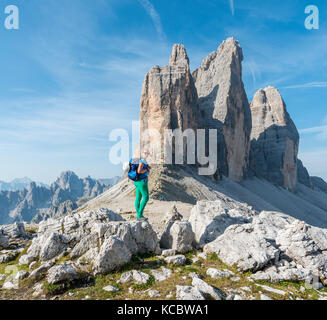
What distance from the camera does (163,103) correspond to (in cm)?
5562

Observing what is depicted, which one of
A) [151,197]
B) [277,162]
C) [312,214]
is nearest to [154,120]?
[151,197]

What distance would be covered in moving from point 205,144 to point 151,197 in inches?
1719

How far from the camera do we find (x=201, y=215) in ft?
Answer: 39.3

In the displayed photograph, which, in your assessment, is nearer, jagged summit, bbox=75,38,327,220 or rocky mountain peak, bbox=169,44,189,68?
jagged summit, bbox=75,38,327,220

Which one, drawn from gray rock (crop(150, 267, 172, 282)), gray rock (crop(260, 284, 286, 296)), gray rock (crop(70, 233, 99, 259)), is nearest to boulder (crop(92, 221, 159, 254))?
gray rock (crop(70, 233, 99, 259))

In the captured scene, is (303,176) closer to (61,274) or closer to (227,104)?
(227,104)

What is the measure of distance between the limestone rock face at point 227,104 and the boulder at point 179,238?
6677cm

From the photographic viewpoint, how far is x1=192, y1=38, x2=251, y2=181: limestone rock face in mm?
77250

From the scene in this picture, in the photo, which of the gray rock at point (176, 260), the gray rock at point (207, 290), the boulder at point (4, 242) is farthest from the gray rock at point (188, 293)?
the boulder at point (4, 242)

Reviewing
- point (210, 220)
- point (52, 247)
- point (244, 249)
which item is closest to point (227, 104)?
point (210, 220)

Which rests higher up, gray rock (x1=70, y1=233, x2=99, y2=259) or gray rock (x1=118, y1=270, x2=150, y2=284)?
gray rock (x1=70, y1=233, x2=99, y2=259)

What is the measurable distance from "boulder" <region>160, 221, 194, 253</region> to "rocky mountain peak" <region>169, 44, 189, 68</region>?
68.9m

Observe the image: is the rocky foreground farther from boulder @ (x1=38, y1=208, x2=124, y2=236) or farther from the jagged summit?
the jagged summit

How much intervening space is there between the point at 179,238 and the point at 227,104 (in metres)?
75.5
